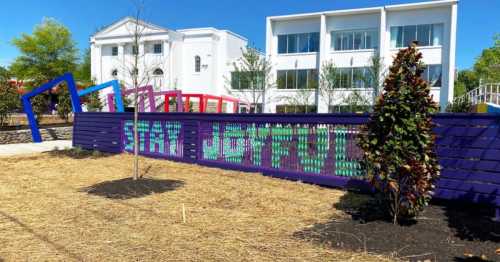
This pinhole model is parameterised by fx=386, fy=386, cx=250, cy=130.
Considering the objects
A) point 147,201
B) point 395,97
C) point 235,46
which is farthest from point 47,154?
point 235,46

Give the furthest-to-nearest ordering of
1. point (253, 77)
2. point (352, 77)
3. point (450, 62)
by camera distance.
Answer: point (253, 77) < point (352, 77) < point (450, 62)

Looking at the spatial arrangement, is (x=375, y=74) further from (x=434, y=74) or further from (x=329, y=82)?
(x=434, y=74)

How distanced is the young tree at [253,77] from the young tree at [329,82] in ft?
17.6

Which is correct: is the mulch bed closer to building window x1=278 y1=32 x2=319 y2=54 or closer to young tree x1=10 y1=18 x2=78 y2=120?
building window x1=278 y1=32 x2=319 y2=54

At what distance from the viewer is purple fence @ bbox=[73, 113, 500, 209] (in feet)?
18.9

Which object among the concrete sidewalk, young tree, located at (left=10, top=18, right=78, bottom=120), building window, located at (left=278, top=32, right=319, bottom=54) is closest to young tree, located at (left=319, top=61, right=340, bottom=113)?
building window, located at (left=278, top=32, right=319, bottom=54)

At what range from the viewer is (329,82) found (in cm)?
3506

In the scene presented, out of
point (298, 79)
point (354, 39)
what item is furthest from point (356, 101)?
point (298, 79)

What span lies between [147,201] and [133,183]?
1.42 meters

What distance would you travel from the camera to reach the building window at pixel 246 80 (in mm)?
37906

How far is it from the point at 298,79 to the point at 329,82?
432 cm

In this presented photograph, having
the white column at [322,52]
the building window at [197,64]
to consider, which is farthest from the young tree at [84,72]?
the white column at [322,52]

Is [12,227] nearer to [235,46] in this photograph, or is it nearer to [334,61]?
[334,61]

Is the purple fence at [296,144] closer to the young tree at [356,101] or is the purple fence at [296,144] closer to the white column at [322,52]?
the young tree at [356,101]
